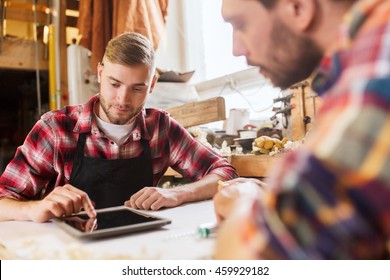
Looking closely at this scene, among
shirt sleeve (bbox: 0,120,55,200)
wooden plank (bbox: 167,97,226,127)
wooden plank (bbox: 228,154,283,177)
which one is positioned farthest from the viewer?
wooden plank (bbox: 167,97,226,127)

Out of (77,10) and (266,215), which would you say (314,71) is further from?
(77,10)

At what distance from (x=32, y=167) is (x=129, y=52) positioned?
0.39 m

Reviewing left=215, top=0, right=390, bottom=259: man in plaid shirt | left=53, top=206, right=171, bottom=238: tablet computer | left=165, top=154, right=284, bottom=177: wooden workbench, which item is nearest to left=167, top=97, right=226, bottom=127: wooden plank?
left=165, top=154, right=284, bottom=177: wooden workbench

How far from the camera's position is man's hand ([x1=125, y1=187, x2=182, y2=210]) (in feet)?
2.80

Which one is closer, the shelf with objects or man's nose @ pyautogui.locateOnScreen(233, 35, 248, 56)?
man's nose @ pyautogui.locateOnScreen(233, 35, 248, 56)

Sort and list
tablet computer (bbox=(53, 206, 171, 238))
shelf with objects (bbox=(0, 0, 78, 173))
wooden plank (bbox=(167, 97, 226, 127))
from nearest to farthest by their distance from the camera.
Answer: tablet computer (bbox=(53, 206, 171, 238)), wooden plank (bbox=(167, 97, 226, 127)), shelf with objects (bbox=(0, 0, 78, 173))

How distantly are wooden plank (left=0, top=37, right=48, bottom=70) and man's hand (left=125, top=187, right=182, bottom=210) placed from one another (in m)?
1.22

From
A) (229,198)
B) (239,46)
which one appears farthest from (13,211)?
(239,46)

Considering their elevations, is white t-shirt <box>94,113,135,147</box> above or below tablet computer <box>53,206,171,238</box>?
above

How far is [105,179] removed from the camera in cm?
105

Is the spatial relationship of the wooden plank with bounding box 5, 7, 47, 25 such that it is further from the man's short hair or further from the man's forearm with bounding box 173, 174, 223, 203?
the man's forearm with bounding box 173, 174, 223, 203

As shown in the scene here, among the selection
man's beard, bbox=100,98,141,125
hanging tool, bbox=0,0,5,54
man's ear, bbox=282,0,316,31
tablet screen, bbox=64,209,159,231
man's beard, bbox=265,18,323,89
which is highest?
hanging tool, bbox=0,0,5,54

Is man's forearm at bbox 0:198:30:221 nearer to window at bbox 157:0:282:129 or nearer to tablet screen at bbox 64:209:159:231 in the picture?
tablet screen at bbox 64:209:159:231

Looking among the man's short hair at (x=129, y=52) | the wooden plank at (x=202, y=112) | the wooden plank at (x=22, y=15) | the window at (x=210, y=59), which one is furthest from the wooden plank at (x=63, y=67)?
the man's short hair at (x=129, y=52)
